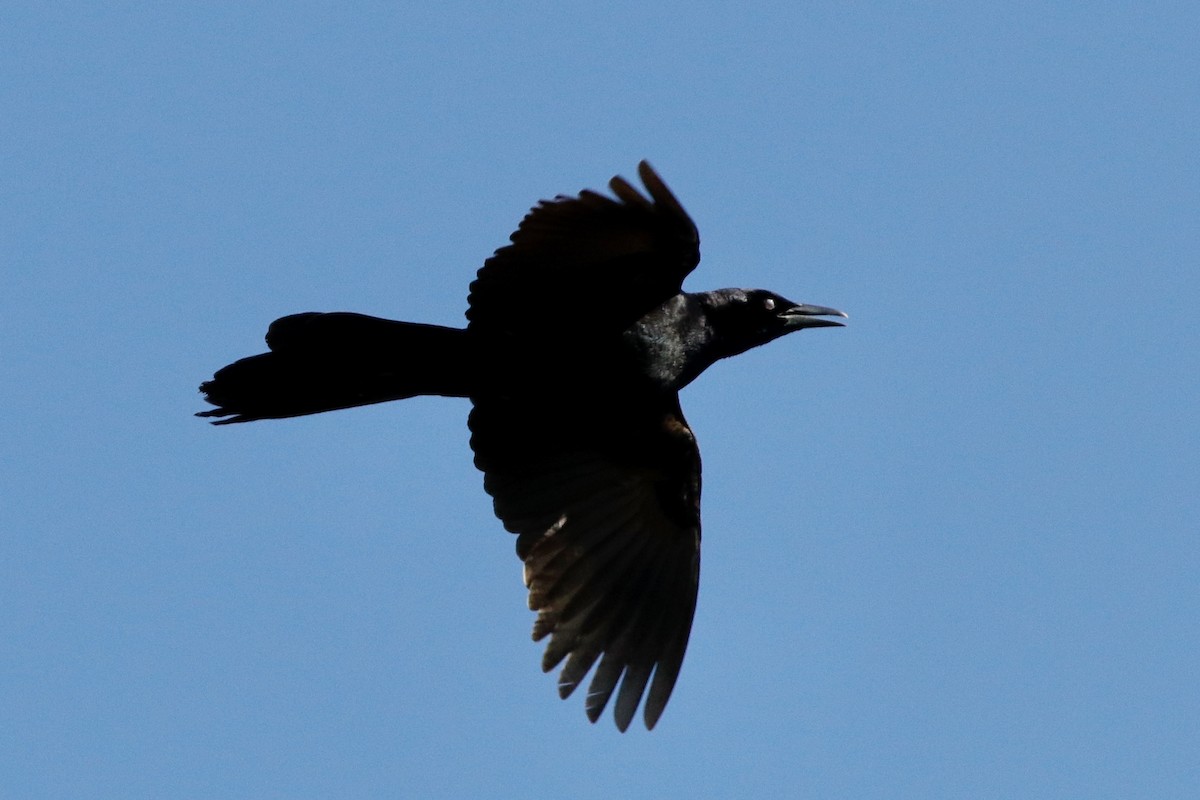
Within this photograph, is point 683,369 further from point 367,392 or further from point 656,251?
point 367,392

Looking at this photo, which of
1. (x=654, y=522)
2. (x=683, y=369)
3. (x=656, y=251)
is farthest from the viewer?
(x=654, y=522)

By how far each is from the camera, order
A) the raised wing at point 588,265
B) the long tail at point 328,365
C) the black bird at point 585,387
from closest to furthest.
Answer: the raised wing at point 588,265 < the black bird at point 585,387 < the long tail at point 328,365

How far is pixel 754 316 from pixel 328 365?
2135mm

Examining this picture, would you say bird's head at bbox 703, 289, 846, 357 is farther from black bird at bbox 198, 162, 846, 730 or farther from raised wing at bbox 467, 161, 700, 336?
raised wing at bbox 467, 161, 700, 336

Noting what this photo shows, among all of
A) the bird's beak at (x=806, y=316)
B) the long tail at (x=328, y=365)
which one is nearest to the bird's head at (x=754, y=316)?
the bird's beak at (x=806, y=316)

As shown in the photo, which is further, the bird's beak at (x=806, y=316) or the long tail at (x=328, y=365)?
the bird's beak at (x=806, y=316)

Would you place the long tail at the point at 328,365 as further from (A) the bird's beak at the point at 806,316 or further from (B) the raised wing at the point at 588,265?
(A) the bird's beak at the point at 806,316

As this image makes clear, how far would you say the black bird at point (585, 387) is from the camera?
25.2ft

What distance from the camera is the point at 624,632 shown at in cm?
825

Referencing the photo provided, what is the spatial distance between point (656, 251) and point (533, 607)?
5.95 ft

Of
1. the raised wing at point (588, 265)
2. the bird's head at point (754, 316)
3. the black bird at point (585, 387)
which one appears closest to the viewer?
the raised wing at point (588, 265)

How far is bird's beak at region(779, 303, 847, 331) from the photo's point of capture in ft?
29.1

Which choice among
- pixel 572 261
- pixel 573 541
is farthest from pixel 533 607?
pixel 572 261

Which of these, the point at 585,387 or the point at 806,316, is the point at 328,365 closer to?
the point at 585,387
